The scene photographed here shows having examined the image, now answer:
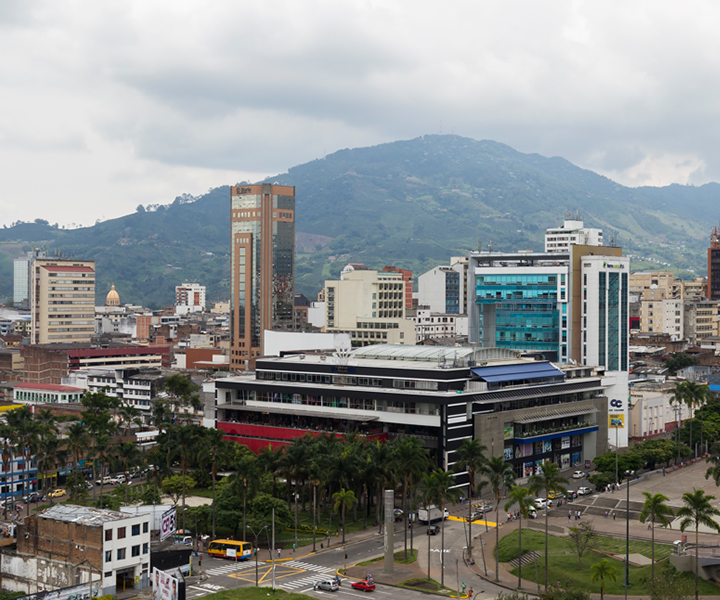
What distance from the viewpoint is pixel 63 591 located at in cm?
9088

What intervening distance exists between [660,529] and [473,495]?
27915 mm

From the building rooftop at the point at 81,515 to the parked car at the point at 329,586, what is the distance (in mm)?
22543

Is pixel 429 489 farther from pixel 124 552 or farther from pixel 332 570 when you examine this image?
pixel 124 552

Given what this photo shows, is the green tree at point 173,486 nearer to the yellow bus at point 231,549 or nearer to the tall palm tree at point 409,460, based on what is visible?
the yellow bus at point 231,549

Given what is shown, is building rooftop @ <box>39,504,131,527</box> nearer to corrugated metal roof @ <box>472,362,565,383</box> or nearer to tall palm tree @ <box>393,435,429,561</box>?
tall palm tree @ <box>393,435,429,561</box>

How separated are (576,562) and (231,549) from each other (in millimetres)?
41287

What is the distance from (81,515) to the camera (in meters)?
99.1

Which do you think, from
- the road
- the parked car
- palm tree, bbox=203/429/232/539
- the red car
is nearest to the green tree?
palm tree, bbox=203/429/232/539

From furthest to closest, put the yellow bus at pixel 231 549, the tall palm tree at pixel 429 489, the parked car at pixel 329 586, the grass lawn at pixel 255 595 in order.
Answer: the yellow bus at pixel 231 549, the tall palm tree at pixel 429 489, the parked car at pixel 329 586, the grass lawn at pixel 255 595

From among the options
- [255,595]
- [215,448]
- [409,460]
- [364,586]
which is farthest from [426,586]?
[215,448]

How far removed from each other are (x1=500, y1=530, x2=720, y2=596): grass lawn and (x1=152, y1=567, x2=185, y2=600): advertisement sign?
39625mm

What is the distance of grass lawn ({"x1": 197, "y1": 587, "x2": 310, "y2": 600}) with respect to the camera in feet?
293

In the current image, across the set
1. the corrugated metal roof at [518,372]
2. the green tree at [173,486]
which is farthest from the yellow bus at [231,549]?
the corrugated metal roof at [518,372]

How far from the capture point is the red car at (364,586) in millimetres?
94500
